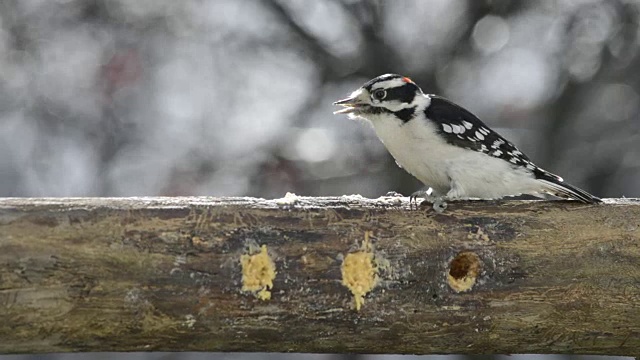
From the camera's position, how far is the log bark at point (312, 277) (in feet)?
9.63

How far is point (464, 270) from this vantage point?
324 cm

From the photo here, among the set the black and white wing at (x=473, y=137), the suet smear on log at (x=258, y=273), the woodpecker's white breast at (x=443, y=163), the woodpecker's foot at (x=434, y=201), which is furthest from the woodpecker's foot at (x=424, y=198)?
the suet smear on log at (x=258, y=273)

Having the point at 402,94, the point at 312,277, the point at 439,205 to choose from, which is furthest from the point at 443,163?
the point at 312,277

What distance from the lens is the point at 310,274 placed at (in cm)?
306

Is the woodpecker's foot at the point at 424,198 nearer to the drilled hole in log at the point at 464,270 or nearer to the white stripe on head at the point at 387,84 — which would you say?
the drilled hole in log at the point at 464,270

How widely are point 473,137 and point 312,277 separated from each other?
125 centimetres

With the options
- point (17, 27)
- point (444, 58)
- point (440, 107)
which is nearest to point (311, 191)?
point (444, 58)

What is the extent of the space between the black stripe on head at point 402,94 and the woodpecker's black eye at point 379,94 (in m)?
0.01

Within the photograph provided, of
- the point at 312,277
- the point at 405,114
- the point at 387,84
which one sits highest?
the point at 387,84

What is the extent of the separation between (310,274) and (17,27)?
4729 millimetres

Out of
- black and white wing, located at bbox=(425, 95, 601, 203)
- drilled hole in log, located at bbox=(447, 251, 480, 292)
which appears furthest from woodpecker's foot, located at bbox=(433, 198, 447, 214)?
black and white wing, located at bbox=(425, 95, 601, 203)

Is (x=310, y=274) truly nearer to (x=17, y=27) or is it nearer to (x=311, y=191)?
(x=311, y=191)

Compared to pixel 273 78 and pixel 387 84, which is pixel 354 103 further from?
pixel 273 78

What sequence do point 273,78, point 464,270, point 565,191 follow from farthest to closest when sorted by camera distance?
point 273,78
point 565,191
point 464,270
